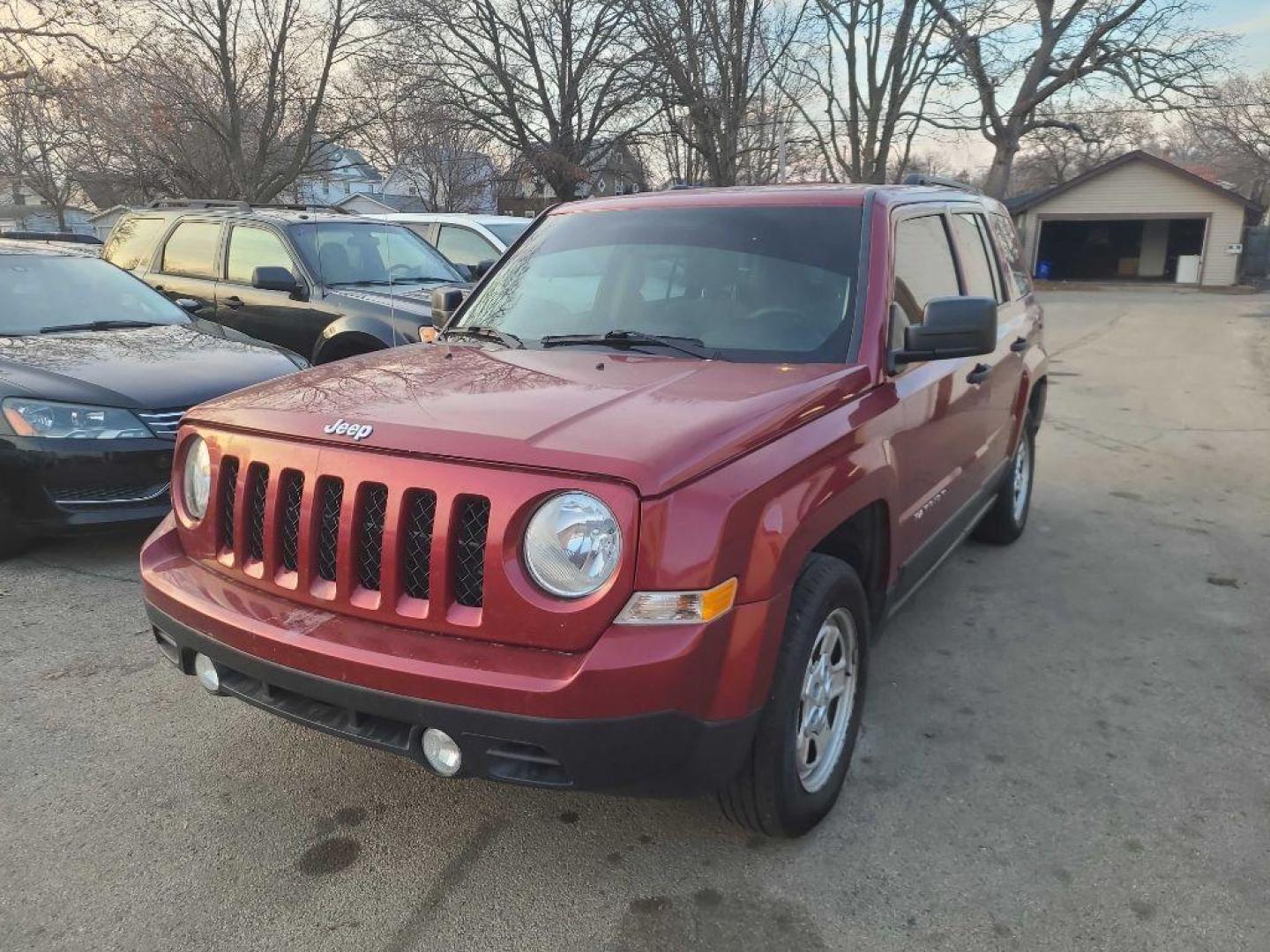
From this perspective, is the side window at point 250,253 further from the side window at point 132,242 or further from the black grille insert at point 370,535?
the black grille insert at point 370,535

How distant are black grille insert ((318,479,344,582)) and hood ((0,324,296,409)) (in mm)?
2857

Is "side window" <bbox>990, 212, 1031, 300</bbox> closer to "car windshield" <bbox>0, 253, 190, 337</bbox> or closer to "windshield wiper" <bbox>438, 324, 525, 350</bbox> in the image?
"windshield wiper" <bbox>438, 324, 525, 350</bbox>

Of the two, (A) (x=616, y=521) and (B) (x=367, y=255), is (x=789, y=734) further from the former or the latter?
(B) (x=367, y=255)

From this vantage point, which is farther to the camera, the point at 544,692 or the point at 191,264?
the point at 191,264

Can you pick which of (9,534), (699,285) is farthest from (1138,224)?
(9,534)

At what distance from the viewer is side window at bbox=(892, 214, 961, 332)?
349 centimetres

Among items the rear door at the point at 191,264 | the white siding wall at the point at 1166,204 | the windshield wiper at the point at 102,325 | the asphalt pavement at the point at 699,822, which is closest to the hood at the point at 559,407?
the asphalt pavement at the point at 699,822

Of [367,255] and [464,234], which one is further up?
[464,234]

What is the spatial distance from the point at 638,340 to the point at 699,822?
1596 millimetres

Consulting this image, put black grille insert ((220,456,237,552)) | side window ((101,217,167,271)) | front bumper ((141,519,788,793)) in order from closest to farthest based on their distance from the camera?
1. front bumper ((141,519,788,793))
2. black grille insert ((220,456,237,552))
3. side window ((101,217,167,271))

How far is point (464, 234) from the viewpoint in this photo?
11.3m

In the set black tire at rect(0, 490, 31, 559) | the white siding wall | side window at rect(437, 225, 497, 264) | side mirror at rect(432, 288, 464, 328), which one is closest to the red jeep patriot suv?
side mirror at rect(432, 288, 464, 328)

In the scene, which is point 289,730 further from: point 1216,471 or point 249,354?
point 1216,471

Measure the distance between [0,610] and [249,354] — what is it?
78.8 inches
